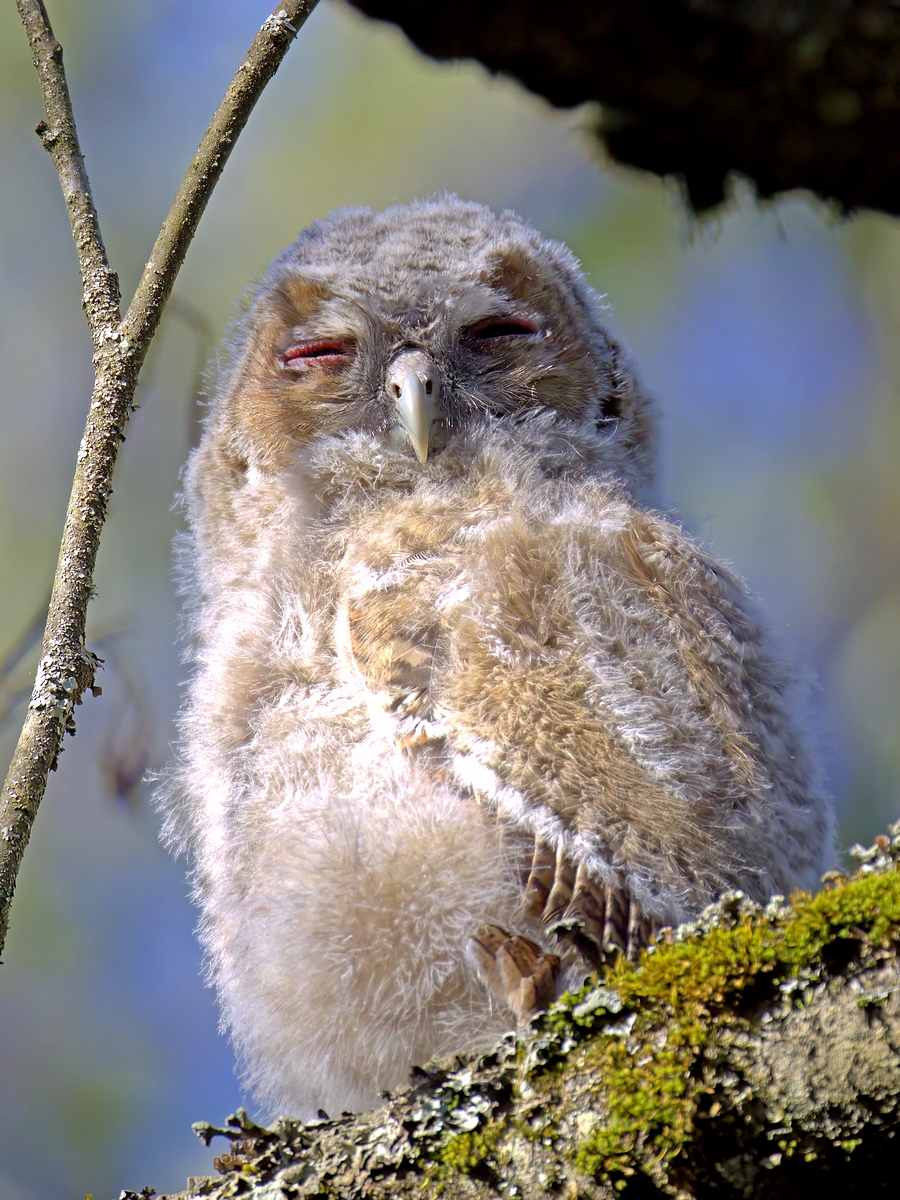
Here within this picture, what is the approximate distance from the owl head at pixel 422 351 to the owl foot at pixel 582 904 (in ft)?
2.38

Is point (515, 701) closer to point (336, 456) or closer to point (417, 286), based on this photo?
point (336, 456)

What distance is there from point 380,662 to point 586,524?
1.24 feet

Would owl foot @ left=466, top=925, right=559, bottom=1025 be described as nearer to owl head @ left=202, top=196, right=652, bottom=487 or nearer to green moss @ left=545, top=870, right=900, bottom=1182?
green moss @ left=545, top=870, right=900, bottom=1182

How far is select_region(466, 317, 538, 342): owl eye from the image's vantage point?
185 cm

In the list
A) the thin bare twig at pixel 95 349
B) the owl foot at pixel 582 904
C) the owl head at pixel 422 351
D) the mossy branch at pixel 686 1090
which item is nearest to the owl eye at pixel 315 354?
the owl head at pixel 422 351

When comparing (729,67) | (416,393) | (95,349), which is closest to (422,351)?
(416,393)

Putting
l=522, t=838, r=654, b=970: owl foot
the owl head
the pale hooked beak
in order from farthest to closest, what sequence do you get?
1. the owl head
2. the pale hooked beak
3. l=522, t=838, r=654, b=970: owl foot

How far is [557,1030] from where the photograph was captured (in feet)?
3.01

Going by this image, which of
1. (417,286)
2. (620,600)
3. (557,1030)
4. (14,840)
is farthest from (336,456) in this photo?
(557,1030)

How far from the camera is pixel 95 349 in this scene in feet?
4.25

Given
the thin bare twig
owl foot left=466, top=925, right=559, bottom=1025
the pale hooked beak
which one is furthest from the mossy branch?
the pale hooked beak

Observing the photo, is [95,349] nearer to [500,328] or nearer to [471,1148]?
[500,328]

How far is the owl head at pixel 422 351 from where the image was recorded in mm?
1772

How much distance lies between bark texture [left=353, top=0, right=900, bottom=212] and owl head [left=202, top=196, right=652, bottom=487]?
1.91 ft
